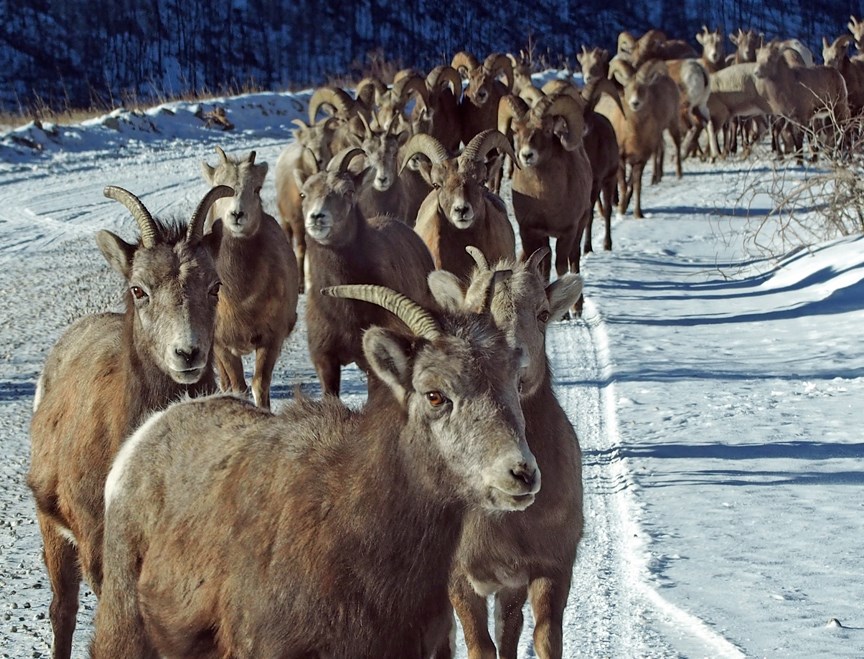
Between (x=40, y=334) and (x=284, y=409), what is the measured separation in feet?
23.5

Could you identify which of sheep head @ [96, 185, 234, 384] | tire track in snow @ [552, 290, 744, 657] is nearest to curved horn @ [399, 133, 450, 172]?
tire track in snow @ [552, 290, 744, 657]

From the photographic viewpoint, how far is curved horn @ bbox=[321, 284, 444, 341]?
4.14 metres

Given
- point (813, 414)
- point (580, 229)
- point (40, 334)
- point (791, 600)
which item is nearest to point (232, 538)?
point (791, 600)

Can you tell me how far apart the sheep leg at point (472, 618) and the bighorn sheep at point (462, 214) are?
5.30 m

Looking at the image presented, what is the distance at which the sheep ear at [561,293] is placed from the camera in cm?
630

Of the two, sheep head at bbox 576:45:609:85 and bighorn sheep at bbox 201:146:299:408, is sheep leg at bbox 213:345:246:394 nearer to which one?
bighorn sheep at bbox 201:146:299:408

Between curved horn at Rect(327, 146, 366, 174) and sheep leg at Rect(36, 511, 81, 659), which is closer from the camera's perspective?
sheep leg at Rect(36, 511, 81, 659)

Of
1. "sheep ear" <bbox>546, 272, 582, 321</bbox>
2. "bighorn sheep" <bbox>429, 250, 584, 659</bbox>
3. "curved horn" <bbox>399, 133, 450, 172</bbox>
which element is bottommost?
"bighorn sheep" <bbox>429, 250, 584, 659</bbox>

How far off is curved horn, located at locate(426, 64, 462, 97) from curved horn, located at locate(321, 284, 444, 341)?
16.9 m

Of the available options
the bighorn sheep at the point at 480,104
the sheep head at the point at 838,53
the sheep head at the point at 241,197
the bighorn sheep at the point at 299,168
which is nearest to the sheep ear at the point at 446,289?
the sheep head at the point at 241,197

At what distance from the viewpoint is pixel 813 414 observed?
9125 millimetres

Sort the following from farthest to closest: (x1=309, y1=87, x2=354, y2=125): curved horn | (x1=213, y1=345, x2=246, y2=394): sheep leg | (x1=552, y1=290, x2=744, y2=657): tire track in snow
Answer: (x1=309, y1=87, x2=354, y2=125): curved horn
(x1=213, y1=345, x2=246, y2=394): sheep leg
(x1=552, y1=290, x2=744, y2=657): tire track in snow

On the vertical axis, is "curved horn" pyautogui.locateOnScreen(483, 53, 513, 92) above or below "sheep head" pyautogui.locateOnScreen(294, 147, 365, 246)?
above

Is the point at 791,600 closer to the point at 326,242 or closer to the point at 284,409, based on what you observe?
the point at 284,409
